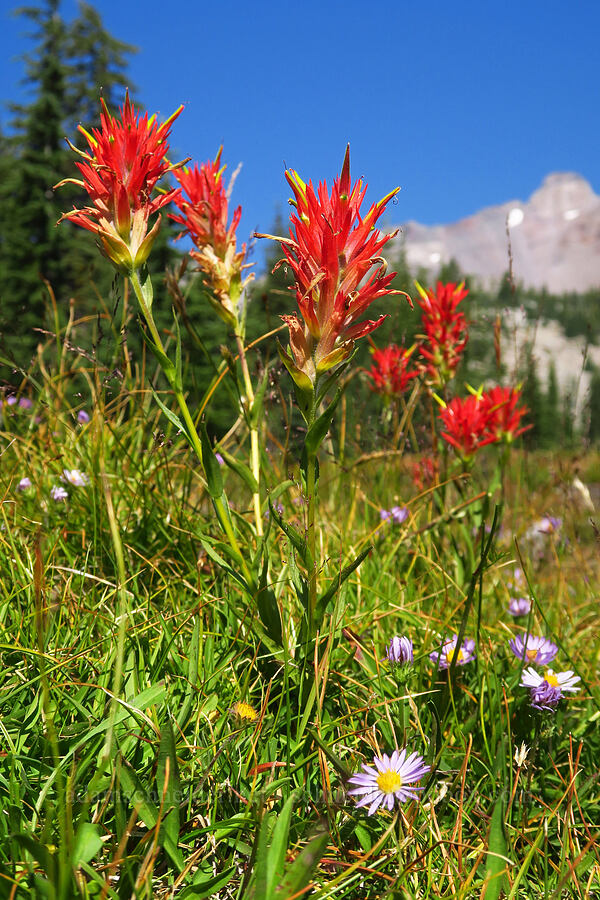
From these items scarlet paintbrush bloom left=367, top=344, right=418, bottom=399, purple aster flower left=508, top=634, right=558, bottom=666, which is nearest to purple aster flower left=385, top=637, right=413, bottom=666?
purple aster flower left=508, top=634, right=558, bottom=666

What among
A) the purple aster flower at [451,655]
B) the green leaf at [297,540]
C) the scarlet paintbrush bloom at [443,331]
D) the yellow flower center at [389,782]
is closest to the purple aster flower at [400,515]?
the scarlet paintbrush bloom at [443,331]

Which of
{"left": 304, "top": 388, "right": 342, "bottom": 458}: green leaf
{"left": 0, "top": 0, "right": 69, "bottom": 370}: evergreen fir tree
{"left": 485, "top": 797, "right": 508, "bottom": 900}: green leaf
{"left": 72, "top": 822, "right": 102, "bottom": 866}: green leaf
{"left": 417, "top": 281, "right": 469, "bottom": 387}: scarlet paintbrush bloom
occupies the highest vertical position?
{"left": 0, "top": 0, "right": 69, "bottom": 370}: evergreen fir tree

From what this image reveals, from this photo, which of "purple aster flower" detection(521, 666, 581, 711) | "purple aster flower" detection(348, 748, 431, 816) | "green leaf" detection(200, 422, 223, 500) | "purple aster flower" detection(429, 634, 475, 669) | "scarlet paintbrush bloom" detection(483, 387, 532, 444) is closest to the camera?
"purple aster flower" detection(348, 748, 431, 816)

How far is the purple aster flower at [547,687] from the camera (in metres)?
1.53

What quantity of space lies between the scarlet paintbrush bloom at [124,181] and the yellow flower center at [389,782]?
49.6 inches

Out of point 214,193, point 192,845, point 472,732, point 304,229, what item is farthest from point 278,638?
point 214,193

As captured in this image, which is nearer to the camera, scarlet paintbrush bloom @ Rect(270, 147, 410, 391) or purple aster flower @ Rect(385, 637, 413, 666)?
scarlet paintbrush bloom @ Rect(270, 147, 410, 391)

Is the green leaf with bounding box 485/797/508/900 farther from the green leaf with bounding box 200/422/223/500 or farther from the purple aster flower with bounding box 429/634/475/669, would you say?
the green leaf with bounding box 200/422/223/500

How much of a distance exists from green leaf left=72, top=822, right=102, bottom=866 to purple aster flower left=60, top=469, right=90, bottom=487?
4.58 feet

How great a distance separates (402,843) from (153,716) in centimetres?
58

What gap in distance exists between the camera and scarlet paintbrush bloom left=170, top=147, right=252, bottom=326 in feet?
5.96

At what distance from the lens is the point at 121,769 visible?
113cm

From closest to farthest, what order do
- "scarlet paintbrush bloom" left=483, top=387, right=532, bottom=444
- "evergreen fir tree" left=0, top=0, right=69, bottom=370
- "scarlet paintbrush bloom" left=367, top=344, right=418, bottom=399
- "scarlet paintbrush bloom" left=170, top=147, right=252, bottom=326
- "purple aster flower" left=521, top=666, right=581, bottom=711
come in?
"purple aster flower" left=521, top=666, right=581, bottom=711
"scarlet paintbrush bloom" left=170, top=147, right=252, bottom=326
"scarlet paintbrush bloom" left=483, top=387, right=532, bottom=444
"scarlet paintbrush bloom" left=367, top=344, right=418, bottom=399
"evergreen fir tree" left=0, top=0, right=69, bottom=370

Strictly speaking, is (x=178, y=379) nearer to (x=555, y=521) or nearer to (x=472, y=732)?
(x=472, y=732)
